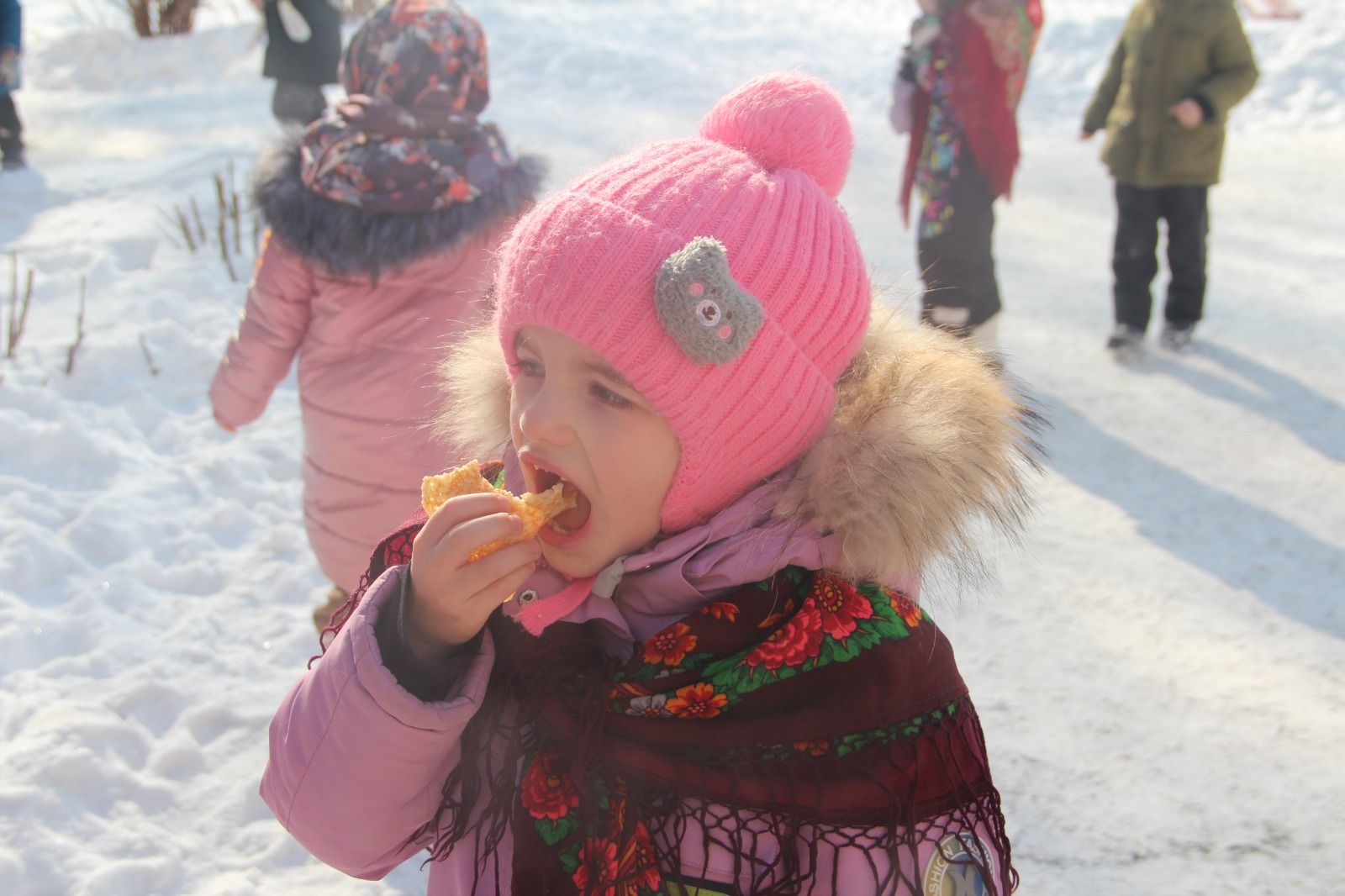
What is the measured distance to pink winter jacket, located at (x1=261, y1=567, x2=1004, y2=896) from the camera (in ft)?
4.41

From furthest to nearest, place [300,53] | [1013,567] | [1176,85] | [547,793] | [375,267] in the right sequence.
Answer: [300,53] → [1176,85] → [1013,567] → [375,267] → [547,793]

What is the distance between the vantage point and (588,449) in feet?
4.65

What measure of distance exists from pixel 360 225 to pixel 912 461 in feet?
5.59

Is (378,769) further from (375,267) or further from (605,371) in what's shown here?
(375,267)

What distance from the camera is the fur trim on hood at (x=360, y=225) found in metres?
2.70

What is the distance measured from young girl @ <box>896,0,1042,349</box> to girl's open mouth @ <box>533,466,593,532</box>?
3.19m

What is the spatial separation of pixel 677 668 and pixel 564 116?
8257 millimetres

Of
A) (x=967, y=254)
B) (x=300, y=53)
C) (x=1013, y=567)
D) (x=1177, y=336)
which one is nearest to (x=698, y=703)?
(x=1013, y=567)

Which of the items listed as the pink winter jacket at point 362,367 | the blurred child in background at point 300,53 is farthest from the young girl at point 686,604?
the blurred child in background at point 300,53

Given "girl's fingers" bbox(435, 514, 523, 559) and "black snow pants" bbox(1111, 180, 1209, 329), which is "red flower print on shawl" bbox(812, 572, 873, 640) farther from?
"black snow pants" bbox(1111, 180, 1209, 329)

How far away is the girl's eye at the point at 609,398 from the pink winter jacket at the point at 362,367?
51.6 inches

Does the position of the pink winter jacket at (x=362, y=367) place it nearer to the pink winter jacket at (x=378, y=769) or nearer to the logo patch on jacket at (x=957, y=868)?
the pink winter jacket at (x=378, y=769)

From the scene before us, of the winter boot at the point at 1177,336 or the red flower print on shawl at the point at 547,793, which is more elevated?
the red flower print on shawl at the point at 547,793

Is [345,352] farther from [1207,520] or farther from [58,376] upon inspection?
[1207,520]
